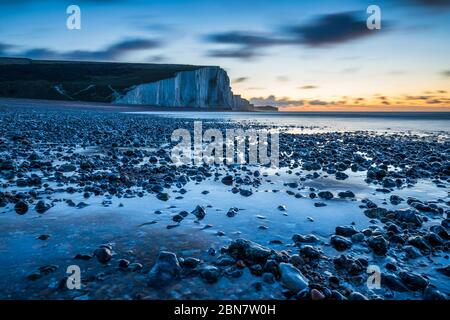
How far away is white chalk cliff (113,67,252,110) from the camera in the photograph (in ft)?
360

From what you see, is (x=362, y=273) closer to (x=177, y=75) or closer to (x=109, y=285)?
(x=109, y=285)

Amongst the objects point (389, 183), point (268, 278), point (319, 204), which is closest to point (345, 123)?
point (389, 183)

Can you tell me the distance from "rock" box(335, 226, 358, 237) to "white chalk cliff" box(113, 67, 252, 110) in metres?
111

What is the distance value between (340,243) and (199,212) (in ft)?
7.75

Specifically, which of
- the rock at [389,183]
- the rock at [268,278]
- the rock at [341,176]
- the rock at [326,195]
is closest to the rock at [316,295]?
the rock at [268,278]

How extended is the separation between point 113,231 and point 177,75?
373 feet

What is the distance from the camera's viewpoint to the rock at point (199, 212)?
5.57 metres

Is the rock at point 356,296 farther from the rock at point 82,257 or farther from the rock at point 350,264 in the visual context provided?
the rock at point 82,257

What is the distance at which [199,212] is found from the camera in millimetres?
5664

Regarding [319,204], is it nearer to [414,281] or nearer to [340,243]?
[340,243]

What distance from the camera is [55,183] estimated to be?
7332 mm

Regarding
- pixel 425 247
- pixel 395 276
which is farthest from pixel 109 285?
pixel 425 247

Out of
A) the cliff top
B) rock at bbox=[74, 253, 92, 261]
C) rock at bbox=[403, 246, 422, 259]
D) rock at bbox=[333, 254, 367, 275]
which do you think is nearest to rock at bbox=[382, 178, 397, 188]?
rock at bbox=[403, 246, 422, 259]

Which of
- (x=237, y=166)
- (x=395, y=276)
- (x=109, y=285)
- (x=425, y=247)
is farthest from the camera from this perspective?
(x=237, y=166)
